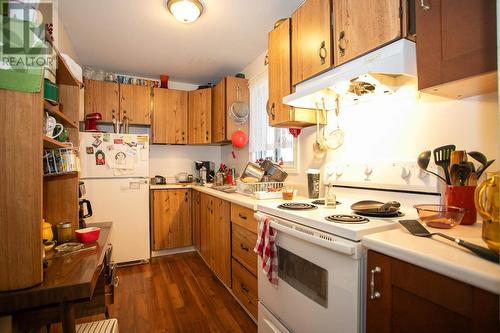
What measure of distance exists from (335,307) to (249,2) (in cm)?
207

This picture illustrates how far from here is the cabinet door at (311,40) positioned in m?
1.42

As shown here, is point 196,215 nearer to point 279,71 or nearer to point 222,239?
point 222,239

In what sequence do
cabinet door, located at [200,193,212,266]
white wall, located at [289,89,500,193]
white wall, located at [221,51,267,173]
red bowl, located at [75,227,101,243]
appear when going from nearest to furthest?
white wall, located at [289,89,500,193]
red bowl, located at [75,227,101,243]
cabinet door, located at [200,193,212,266]
white wall, located at [221,51,267,173]

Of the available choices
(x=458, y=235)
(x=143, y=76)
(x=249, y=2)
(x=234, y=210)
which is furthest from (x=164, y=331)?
(x=143, y=76)

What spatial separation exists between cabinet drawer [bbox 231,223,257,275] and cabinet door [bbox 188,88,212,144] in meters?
1.79

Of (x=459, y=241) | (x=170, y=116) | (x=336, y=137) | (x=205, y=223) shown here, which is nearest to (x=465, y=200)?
(x=459, y=241)

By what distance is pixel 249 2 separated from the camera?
1.88m

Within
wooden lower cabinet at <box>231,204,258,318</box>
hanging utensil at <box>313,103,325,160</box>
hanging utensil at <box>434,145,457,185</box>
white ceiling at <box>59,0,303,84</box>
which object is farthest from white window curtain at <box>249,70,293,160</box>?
hanging utensil at <box>434,145,457,185</box>

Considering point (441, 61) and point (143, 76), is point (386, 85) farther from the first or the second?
point (143, 76)

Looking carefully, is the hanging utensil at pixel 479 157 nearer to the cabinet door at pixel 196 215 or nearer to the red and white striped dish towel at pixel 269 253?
the red and white striped dish towel at pixel 269 253

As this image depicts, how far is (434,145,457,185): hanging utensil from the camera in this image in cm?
105

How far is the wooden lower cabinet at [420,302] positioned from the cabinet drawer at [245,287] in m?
1.01

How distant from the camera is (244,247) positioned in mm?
1822

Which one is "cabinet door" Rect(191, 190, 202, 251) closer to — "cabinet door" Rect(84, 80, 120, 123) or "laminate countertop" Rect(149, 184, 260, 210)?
"laminate countertop" Rect(149, 184, 260, 210)
